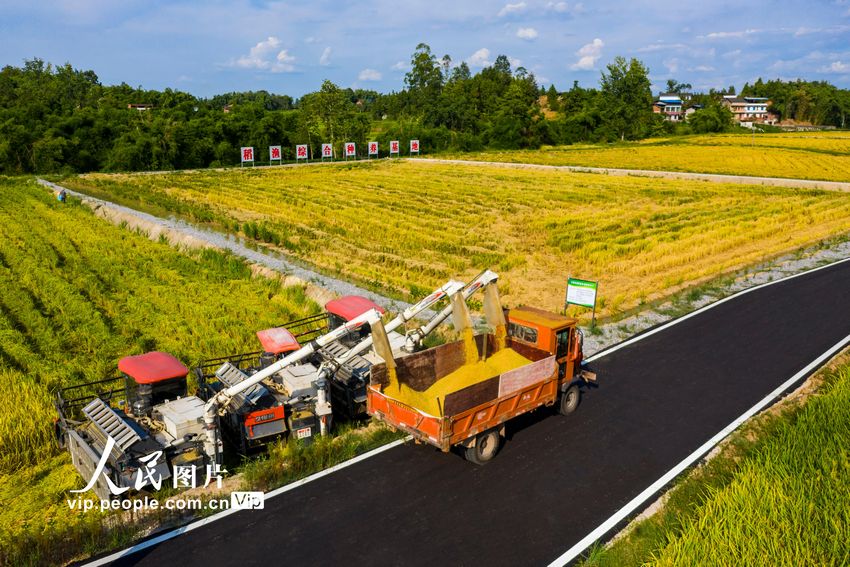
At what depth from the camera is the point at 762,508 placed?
9.47 m

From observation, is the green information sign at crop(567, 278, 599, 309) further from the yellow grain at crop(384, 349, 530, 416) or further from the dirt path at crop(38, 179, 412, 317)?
the yellow grain at crop(384, 349, 530, 416)

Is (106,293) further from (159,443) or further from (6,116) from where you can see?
(6,116)

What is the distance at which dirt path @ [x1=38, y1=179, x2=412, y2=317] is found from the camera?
75.6 feet

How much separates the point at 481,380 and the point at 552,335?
6.13 ft

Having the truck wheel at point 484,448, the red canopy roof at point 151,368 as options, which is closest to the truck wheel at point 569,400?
the truck wheel at point 484,448

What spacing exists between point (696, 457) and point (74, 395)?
14.3 metres

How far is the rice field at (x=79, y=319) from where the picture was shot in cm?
1137

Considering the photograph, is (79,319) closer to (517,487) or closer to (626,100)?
(517,487)

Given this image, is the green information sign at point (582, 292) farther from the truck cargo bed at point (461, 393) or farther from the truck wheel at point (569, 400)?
the truck cargo bed at point (461, 393)

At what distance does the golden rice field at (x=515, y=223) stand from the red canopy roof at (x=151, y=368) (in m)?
12.0

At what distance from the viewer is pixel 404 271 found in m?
27.8

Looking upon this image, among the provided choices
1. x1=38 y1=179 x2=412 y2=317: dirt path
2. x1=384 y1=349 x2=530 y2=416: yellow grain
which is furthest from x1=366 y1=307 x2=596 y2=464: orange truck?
x1=38 y1=179 x2=412 y2=317: dirt path

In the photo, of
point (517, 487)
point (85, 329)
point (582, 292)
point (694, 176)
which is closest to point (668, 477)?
point (517, 487)

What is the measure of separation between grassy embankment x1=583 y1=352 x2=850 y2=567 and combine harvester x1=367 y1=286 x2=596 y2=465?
3.06m
